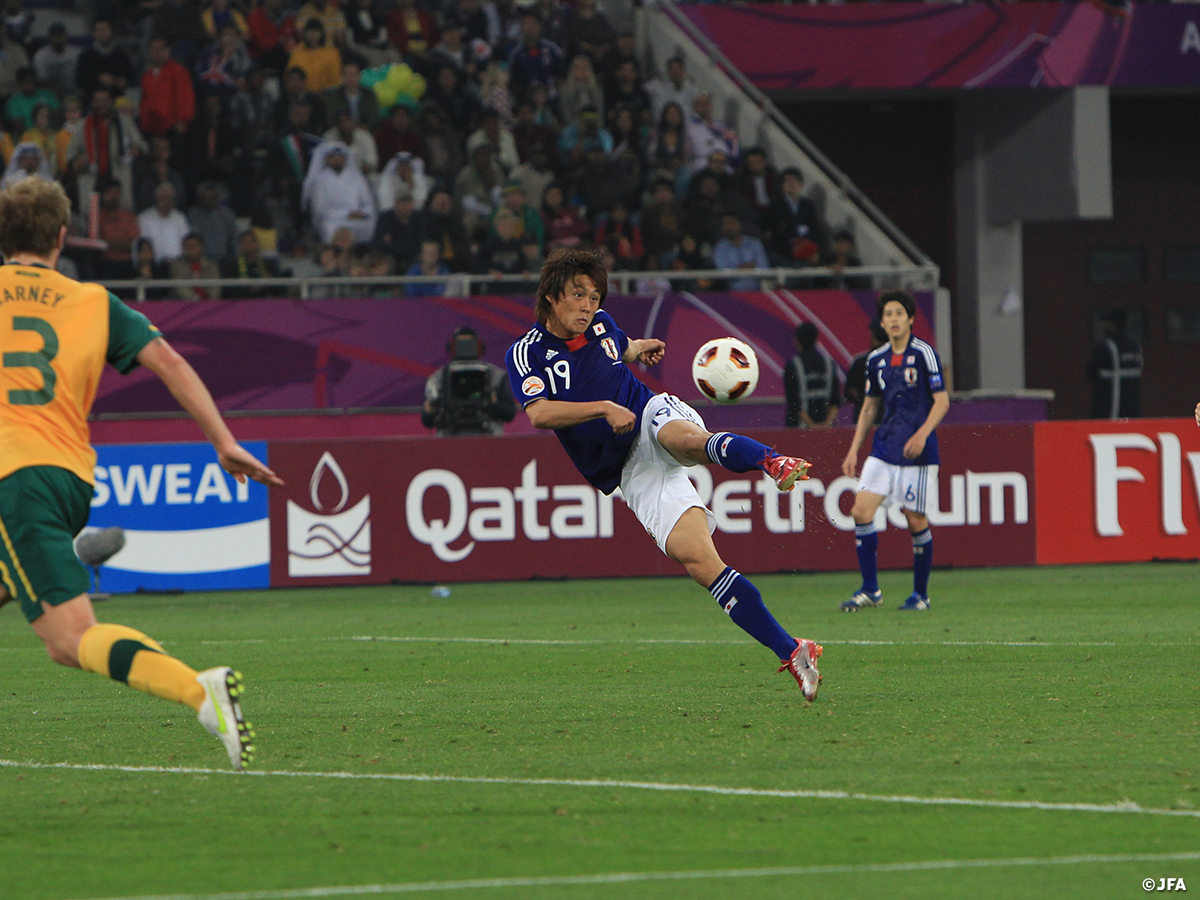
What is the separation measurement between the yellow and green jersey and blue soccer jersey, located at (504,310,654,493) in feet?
9.49

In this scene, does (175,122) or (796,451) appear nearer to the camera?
(796,451)

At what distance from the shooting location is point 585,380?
855 cm

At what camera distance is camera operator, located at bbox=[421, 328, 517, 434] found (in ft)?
54.9

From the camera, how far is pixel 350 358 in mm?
A: 20625

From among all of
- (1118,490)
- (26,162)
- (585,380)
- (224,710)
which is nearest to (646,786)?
(224,710)

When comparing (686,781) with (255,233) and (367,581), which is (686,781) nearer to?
(367,581)

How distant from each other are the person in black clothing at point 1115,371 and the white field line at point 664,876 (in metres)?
18.5

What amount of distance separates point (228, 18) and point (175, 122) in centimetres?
195

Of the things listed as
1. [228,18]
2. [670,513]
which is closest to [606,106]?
[228,18]

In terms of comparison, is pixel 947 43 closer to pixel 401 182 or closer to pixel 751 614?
pixel 401 182

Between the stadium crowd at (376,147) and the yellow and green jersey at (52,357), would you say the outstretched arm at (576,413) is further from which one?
the stadium crowd at (376,147)

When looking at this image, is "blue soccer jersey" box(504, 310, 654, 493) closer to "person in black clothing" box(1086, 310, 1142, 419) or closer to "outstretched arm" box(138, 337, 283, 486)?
"outstretched arm" box(138, 337, 283, 486)

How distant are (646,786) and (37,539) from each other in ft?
7.43

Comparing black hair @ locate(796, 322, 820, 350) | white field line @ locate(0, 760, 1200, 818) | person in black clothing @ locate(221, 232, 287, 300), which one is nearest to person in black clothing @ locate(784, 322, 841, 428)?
black hair @ locate(796, 322, 820, 350)
